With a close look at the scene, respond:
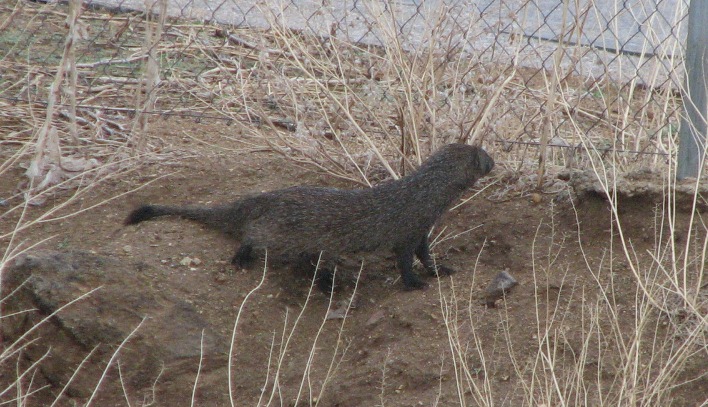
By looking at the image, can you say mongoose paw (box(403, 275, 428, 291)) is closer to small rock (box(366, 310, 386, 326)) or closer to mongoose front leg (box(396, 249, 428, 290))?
mongoose front leg (box(396, 249, 428, 290))

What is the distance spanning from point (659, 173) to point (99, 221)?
10.5ft

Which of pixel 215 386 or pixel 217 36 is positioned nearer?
pixel 215 386

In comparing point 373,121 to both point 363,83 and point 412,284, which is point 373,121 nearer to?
point 363,83

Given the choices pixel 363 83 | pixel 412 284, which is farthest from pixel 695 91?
pixel 363 83

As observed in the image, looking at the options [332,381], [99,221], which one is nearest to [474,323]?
[332,381]

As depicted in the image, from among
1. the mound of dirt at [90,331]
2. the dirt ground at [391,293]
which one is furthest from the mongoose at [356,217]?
the mound of dirt at [90,331]

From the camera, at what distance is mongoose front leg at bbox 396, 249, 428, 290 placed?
14.8 feet

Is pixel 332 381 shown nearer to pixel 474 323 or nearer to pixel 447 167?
pixel 474 323

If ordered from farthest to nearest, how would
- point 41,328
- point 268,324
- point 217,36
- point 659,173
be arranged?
point 217,36
point 659,173
point 268,324
point 41,328

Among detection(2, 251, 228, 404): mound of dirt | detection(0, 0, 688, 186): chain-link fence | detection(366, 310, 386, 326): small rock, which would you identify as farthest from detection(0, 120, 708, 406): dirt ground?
detection(0, 0, 688, 186): chain-link fence

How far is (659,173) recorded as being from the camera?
463cm

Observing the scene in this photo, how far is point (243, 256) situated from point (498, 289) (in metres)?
1.38

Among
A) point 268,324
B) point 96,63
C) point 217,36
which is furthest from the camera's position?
point 217,36

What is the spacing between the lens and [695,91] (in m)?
4.20
